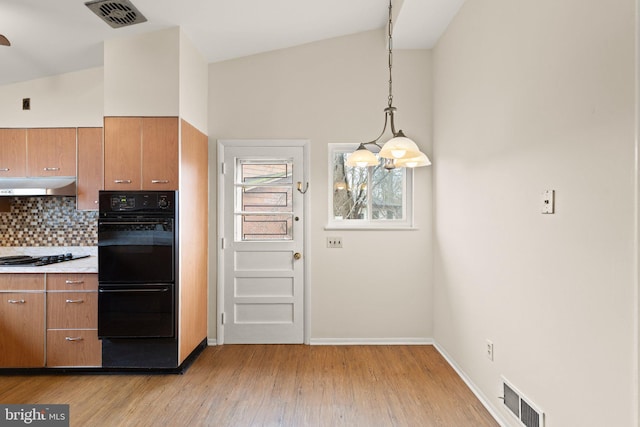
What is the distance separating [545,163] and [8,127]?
4.34 metres

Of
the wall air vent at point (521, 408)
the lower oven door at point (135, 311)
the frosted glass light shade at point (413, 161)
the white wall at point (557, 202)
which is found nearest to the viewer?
the white wall at point (557, 202)

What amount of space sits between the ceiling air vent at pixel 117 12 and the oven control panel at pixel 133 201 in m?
1.29

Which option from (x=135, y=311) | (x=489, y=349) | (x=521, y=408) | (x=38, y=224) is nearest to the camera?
(x=521, y=408)

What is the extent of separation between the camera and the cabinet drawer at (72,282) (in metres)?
2.78

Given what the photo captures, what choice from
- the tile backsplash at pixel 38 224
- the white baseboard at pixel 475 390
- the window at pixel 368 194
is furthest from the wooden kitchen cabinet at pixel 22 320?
the white baseboard at pixel 475 390

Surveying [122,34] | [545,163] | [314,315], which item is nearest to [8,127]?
[122,34]

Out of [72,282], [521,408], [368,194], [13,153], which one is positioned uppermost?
[13,153]

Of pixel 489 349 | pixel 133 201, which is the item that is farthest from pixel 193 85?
pixel 489 349

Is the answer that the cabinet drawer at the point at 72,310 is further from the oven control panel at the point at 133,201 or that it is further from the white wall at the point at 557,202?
the white wall at the point at 557,202

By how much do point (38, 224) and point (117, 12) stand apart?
2.30 meters

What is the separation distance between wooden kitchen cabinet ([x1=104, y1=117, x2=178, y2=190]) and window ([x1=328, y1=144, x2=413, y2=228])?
60.7 inches

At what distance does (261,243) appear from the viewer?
3527 mm

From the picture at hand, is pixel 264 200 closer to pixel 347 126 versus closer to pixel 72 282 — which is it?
pixel 347 126

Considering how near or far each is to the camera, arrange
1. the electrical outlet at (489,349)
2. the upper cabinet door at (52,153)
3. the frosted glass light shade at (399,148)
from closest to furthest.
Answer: the frosted glass light shade at (399,148), the electrical outlet at (489,349), the upper cabinet door at (52,153)
